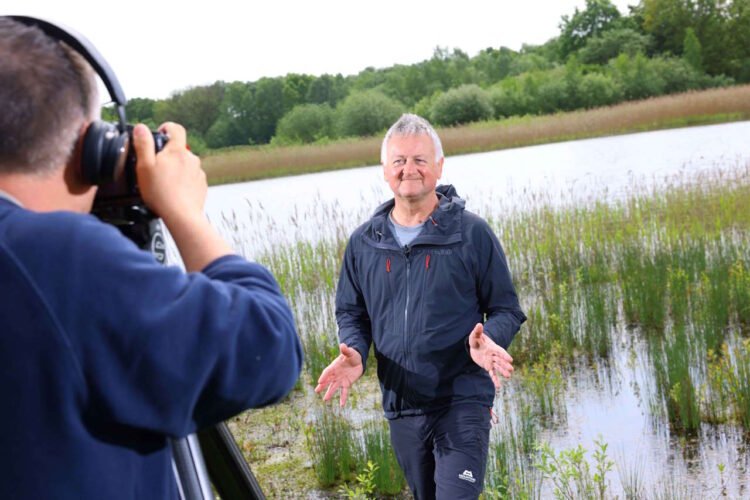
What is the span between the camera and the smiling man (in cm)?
282

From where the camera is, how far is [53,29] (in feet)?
3.51

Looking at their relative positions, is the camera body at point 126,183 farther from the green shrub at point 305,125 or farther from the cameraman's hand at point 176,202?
the green shrub at point 305,125

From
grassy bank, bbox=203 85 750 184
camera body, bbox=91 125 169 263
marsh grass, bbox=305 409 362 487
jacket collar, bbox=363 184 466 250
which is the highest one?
camera body, bbox=91 125 169 263

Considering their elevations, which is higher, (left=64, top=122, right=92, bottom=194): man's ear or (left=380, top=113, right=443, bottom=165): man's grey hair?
(left=64, top=122, right=92, bottom=194): man's ear

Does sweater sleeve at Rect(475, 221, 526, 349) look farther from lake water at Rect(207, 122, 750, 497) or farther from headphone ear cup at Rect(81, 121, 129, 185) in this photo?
headphone ear cup at Rect(81, 121, 129, 185)

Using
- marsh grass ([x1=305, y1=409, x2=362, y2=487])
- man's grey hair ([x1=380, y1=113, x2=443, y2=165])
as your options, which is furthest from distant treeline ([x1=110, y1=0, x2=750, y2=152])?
man's grey hair ([x1=380, y1=113, x2=443, y2=165])

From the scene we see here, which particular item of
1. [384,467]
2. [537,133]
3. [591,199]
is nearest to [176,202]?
[384,467]

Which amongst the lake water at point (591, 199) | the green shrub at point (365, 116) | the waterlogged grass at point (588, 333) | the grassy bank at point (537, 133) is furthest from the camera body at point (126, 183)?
the green shrub at point (365, 116)

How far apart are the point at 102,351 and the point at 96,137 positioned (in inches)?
9.5

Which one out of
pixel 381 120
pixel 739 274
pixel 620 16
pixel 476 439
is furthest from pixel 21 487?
pixel 620 16

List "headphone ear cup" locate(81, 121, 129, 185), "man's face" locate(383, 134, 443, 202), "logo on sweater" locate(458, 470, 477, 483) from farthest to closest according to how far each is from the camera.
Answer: "man's face" locate(383, 134, 443, 202)
"logo on sweater" locate(458, 470, 477, 483)
"headphone ear cup" locate(81, 121, 129, 185)

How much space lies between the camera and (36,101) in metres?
0.98

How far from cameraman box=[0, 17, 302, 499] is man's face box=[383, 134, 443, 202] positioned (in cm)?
199

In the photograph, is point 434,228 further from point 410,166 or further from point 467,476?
point 467,476
